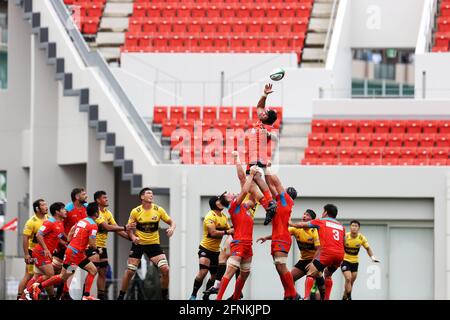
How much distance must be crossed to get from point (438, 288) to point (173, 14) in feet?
39.8

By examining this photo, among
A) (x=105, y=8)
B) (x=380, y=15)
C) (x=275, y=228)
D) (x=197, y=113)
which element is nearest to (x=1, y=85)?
(x=105, y=8)

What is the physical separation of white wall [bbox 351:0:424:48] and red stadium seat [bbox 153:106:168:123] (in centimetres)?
703

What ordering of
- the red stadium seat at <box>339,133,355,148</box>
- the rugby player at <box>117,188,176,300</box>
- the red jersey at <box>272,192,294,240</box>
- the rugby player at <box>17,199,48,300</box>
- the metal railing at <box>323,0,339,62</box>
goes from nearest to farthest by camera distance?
1. the red jersey at <box>272,192,294,240</box>
2. the rugby player at <box>117,188,176,300</box>
3. the rugby player at <box>17,199,48,300</box>
4. the red stadium seat at <box>339,133,355,148</box>
5. the metal railing at <box>323,0,339,62</box>

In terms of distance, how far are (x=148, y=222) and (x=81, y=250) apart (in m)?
1.20

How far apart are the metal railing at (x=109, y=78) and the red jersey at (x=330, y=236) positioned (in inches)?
425

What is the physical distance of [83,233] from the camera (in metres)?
23.0

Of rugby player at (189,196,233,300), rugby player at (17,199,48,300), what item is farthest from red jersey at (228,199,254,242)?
rugby player at (17,199,48,300)

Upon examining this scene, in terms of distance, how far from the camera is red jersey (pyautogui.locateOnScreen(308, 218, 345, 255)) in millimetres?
22844

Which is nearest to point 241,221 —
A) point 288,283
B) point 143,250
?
point 288,283

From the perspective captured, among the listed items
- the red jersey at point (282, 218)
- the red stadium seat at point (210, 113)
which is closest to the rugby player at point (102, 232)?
the red jersey at point (282, 218)

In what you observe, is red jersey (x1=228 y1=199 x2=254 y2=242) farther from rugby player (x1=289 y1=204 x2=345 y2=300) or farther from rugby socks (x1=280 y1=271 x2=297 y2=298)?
rugby player (x1=289 y1=204 x2=345 y2=300)

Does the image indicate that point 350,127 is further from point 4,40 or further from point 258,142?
point 258,142

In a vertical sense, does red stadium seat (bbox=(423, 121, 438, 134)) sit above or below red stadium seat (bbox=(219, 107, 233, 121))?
below

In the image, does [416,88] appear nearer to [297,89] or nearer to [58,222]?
[297,89]
